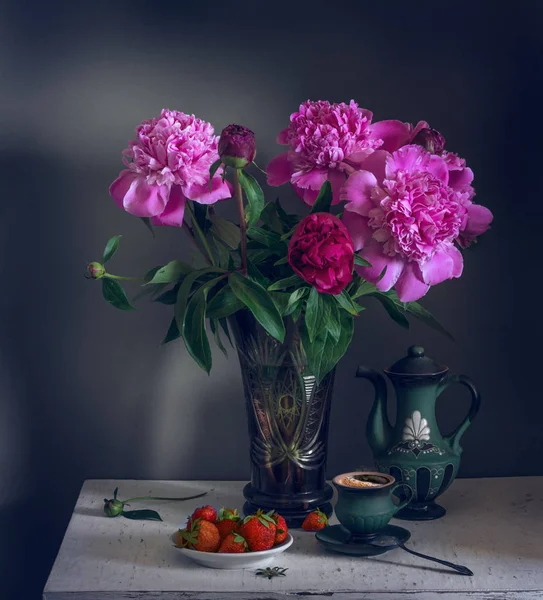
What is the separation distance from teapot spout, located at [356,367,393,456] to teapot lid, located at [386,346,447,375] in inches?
1.3

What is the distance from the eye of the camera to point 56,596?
994 millimetres

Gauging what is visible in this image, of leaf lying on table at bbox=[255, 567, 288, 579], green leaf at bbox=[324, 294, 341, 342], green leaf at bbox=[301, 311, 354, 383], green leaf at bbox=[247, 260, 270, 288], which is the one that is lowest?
leaf lying on table at bbox=[255, 567, 288, 579]

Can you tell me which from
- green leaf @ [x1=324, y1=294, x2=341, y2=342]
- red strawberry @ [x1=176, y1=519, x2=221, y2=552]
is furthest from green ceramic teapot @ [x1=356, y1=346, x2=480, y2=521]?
red strawberry @ [x1=176, y1=519, x2=221, y2=552]

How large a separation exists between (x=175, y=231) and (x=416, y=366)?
0.50 meters

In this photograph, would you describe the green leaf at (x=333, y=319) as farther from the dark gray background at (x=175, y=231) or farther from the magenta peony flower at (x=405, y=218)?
the dark gray background at (x=175, y=231)

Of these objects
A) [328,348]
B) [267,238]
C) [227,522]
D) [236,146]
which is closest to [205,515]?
[227,522]

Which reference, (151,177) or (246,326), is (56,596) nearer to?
(246,326)

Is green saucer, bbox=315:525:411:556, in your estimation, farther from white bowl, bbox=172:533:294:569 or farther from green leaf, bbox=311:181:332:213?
green leaf, bbox=311:181:332:213

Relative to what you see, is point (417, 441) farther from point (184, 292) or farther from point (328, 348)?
point (184, 292)

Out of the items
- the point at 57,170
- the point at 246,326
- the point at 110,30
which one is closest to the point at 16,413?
the point at 57,170

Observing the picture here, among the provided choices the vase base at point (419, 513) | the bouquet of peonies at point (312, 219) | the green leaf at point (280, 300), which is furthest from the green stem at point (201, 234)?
the vase base at point (419, 513)

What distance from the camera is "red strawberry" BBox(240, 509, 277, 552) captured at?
3.42 feet

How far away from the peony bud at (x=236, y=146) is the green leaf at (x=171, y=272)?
0.19 metres

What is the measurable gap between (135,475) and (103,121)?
64 cm
